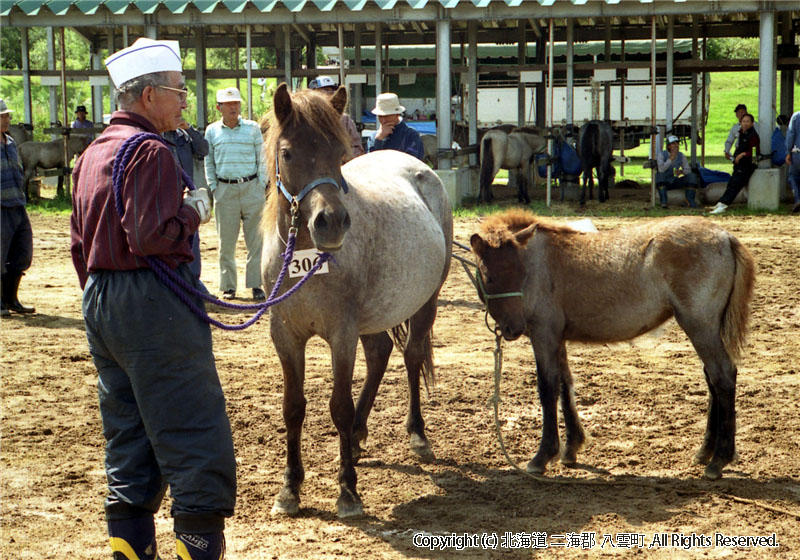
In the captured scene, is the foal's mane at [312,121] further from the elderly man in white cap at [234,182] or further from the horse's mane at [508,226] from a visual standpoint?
the elderly man in white cap at [234,182]

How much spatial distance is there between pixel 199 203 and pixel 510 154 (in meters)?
16.7

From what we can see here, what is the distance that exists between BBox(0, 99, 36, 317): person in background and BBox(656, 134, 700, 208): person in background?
38.2 feet

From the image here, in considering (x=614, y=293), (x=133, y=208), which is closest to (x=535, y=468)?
(x=614, y=293)

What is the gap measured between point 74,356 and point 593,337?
15.1 feet

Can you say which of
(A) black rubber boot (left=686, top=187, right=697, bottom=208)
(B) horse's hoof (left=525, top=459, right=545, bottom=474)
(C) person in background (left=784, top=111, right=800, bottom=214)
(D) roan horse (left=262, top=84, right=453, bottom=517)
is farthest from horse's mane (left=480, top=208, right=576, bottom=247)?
(A) black rubber boot (left=686, top=187, right=697, bottom=208)

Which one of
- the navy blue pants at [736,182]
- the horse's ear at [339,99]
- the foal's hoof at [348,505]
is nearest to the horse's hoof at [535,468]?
the foal's hoof at [348,505]

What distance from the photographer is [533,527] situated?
14.3 ft

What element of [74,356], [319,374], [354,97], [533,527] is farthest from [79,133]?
[533,527]

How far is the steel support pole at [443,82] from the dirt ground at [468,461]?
9104 mm

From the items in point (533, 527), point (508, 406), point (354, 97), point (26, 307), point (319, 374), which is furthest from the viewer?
point (354, 97)

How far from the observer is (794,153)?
51.1 ft

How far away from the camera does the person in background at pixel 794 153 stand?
1539 centimetres

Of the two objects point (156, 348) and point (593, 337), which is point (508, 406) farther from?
point (156, 348)

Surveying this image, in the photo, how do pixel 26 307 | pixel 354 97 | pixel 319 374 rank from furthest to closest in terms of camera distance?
pixel 354 97
pixel 26 307
pixel 319 374
